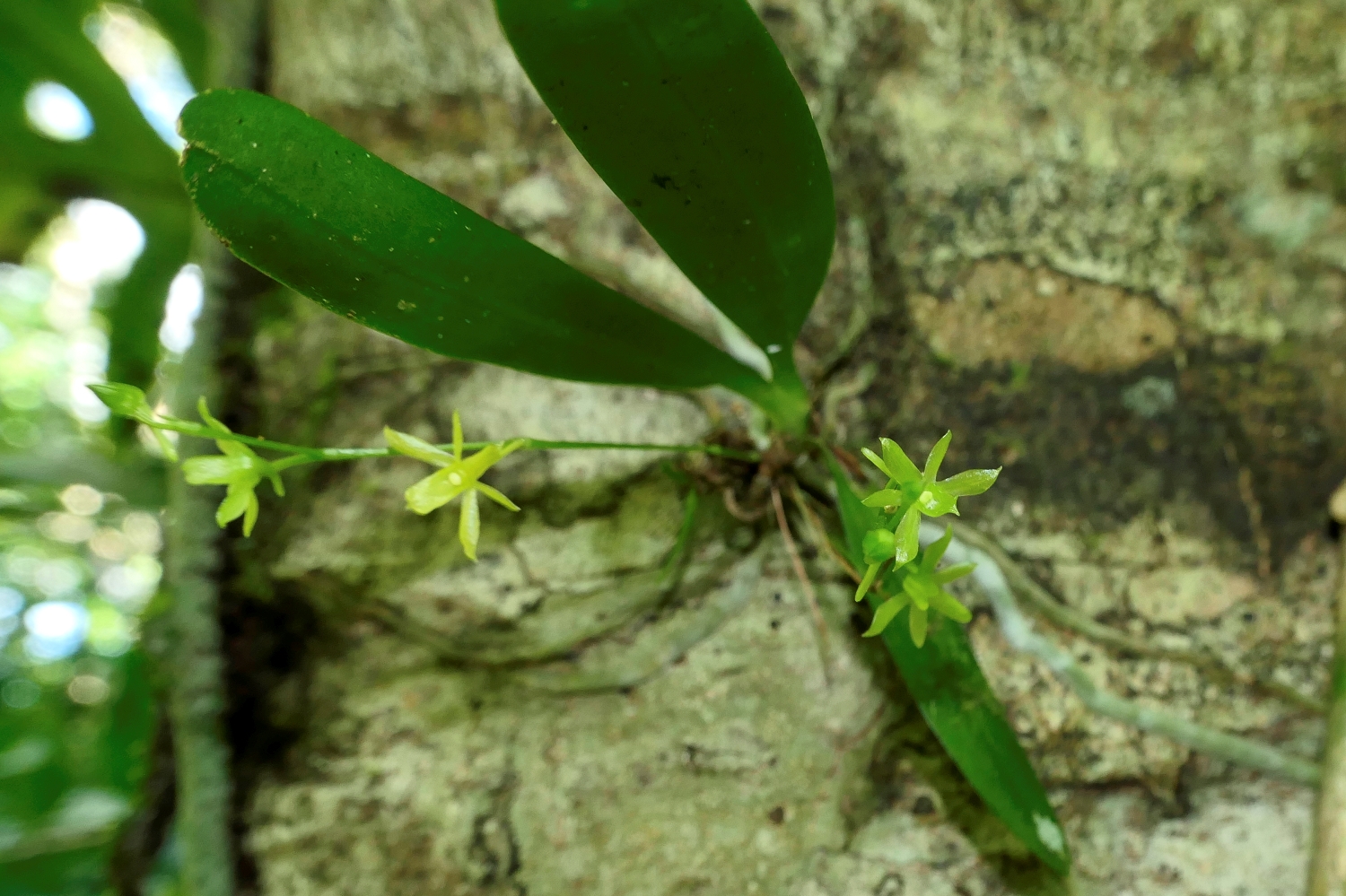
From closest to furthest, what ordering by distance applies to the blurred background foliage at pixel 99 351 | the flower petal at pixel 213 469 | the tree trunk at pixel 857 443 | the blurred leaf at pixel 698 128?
the blurred leaf at pixel 698 128 < the flower petal at pixel 213 469 < the tree trunk at pixel 857 443 < the blurred background foliage at pixel 99 351

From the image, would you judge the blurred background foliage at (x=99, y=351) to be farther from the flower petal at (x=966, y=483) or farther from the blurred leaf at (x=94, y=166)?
the flower petal at (x=966, y=483)

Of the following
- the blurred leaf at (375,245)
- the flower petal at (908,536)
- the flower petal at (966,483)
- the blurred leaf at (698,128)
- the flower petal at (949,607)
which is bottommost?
the flower petal at (949,607)

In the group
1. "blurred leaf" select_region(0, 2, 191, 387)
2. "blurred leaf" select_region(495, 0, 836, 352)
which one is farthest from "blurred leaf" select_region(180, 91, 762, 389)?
"blurred leaf" select_region(0, 2, 191, 387)

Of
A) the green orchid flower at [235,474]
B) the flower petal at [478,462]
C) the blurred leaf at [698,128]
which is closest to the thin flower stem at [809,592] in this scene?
the blurred leaf at [698,128]

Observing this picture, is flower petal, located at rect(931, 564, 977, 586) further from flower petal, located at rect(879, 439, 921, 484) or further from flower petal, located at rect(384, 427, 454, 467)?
flower petal, located at rect(384, 427, 454, 467)

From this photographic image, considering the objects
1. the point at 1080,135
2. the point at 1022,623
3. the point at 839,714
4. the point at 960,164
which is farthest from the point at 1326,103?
the point at 839,714

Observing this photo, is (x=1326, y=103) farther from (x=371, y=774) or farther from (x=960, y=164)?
(x=371, y=774)
